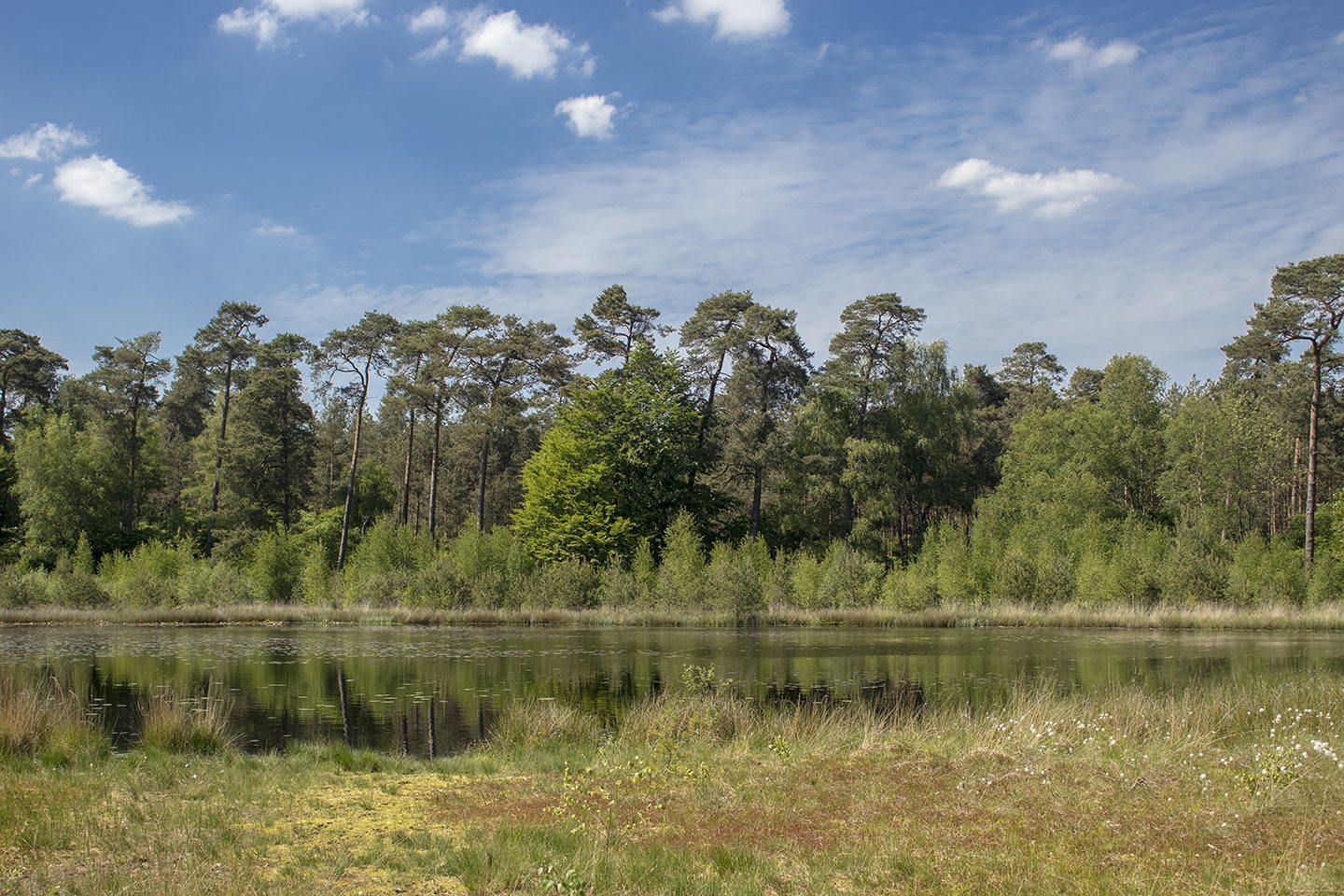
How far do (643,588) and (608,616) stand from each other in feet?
7.63

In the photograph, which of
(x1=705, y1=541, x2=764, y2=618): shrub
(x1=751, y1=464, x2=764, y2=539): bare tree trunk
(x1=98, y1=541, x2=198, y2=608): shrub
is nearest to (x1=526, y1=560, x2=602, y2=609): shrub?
(x1=705, y1=541, x2=764, y2=618): shrub

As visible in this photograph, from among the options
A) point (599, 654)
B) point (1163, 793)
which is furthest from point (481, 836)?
point (599, 654)

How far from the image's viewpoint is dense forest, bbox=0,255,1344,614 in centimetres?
4872

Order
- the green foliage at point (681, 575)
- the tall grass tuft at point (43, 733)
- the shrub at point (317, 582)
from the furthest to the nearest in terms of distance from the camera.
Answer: the shrub at point (317, 582) → the green foliage at point (681, 575) → the tall grass tuft at point (43, 733)

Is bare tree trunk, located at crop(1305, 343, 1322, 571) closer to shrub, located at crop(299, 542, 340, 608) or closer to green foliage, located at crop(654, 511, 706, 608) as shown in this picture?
green foliage, located at crop(654, 511, 706, 608)

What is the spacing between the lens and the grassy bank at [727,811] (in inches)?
299

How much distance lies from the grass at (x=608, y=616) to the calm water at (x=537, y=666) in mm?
2932

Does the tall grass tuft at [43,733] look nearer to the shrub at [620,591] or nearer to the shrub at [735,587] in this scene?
the shrub at [735,587]

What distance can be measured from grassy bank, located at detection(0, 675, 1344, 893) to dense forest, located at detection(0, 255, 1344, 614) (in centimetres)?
3329

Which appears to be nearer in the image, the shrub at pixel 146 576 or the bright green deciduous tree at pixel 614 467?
the shrub at pixel 146 576

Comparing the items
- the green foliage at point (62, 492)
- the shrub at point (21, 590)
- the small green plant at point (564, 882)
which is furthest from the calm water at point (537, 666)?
the green foliage at point (62, 492)

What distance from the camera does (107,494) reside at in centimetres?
6700

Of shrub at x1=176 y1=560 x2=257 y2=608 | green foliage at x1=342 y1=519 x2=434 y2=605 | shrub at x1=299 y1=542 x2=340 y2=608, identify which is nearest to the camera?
green foliage at x1=342 y1=519 x2=434 y2=605

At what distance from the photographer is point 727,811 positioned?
9922 millimetres
